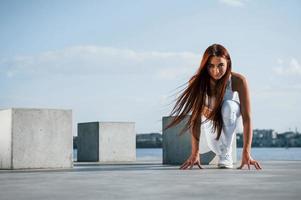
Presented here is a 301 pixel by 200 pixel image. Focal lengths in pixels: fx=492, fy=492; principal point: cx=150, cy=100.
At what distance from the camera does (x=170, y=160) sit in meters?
11.9

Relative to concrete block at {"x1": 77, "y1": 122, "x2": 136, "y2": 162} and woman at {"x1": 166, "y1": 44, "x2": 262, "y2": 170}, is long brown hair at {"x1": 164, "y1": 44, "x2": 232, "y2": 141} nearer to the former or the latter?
woman at {"x1": 166, "y1": 44, "x2": 262, "y2": 170}

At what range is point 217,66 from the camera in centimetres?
720

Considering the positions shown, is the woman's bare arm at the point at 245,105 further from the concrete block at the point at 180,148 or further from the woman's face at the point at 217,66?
the concrete block at the point at 180,148

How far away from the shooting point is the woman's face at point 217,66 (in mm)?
7195

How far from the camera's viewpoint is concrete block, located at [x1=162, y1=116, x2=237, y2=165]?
11.2 m

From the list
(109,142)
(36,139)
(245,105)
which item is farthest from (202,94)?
(109,142)

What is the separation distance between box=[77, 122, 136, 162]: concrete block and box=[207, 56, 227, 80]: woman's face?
9242 millimetres

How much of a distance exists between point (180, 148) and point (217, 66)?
4.73 meters

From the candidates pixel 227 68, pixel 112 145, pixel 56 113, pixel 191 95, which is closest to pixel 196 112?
pixel 191 95

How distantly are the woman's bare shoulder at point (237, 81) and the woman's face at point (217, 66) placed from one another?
0.26 meters

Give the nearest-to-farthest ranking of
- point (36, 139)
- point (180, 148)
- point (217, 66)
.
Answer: point (217, 66)
point (36, 139)
point (180, 148)

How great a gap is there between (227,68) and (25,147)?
480 centimetres

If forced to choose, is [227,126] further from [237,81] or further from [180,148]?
[180,148]

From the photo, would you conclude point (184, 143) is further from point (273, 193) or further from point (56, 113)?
point (273, 193)
